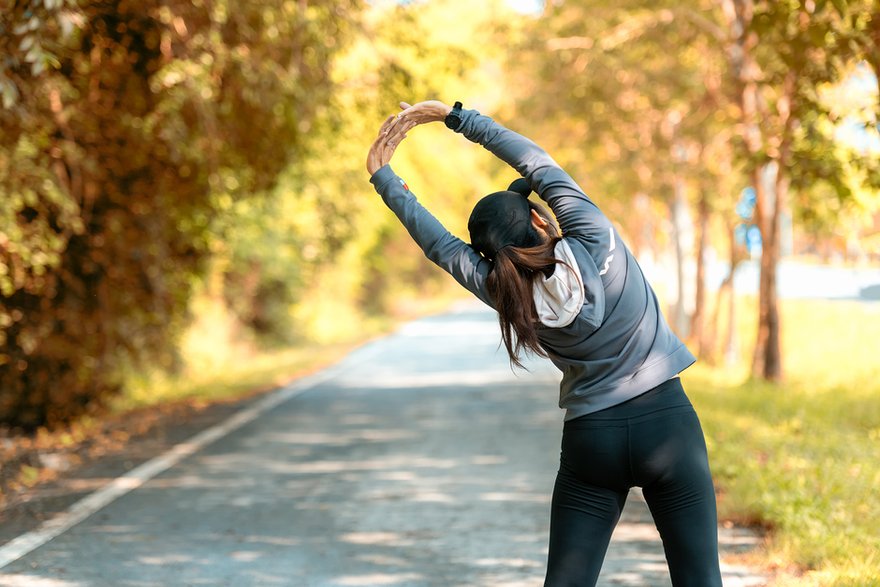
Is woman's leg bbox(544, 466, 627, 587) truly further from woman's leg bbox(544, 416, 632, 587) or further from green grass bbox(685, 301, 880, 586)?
green grass bbox(685, 301, 880, 586)

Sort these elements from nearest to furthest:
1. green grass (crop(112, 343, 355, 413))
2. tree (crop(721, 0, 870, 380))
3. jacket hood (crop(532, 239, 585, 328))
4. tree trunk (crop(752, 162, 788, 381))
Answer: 1. jacket hood (crop(532, 239, 585, 328))
2. tree (crop(721, 0, 870, 380))
3. tree trunk (crop(752, 162, 788, 381))
4. green grass (crop(112, 343, 355, 413))

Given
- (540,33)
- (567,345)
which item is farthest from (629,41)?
(567,345)

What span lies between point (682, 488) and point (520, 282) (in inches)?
30.5

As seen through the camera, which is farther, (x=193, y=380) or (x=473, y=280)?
(x=193, y=380)

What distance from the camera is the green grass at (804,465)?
5.77 metres

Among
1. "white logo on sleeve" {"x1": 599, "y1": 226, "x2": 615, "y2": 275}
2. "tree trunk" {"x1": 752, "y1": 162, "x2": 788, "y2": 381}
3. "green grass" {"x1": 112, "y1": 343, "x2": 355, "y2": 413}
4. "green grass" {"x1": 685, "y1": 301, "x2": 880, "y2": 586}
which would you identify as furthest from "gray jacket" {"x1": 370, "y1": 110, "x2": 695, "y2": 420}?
"tree trunk" {"x1": 752, "y1": 162, "x2": 788, "y2": 381}

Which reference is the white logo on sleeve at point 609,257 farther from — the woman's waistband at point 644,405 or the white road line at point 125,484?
the white road line at point 125,484

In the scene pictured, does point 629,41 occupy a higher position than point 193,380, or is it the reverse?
point 629,41

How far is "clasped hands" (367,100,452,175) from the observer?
3.64 m

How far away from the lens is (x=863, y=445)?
30.8ft

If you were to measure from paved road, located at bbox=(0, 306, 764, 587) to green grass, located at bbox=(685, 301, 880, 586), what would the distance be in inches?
14.2

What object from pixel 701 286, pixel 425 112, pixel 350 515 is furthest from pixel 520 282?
pixel 701 286

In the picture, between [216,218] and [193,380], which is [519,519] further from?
[193,380]

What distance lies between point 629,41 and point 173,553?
13.3 m
